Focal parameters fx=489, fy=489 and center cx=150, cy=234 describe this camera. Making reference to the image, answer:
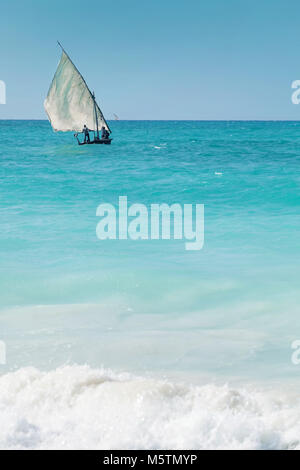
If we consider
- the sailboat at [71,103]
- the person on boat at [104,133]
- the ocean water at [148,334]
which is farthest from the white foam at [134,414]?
the person on boat at [104,133]

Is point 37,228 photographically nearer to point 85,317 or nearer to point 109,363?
point 85,317

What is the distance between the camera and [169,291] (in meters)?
8.24

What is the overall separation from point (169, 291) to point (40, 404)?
4293 millimetres

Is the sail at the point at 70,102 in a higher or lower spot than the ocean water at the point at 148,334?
higher

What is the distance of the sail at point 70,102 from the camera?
4159cm

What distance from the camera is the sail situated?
41.6 m

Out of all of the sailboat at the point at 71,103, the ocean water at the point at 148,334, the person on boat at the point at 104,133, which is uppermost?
the sailboat at the point at 71,103

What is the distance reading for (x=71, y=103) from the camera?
1690 inches

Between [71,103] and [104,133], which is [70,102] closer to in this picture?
[71,103]

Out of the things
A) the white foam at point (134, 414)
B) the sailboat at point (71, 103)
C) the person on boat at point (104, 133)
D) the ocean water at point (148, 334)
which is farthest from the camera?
the person on boat at point (104, 133)

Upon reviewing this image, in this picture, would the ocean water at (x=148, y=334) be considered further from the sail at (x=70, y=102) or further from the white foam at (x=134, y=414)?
the sail at (x=70, y=102)

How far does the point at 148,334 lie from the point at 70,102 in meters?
39.5

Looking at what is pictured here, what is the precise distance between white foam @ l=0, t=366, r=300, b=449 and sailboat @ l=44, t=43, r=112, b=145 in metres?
39.8

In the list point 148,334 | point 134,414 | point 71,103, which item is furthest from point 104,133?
point 134,414
